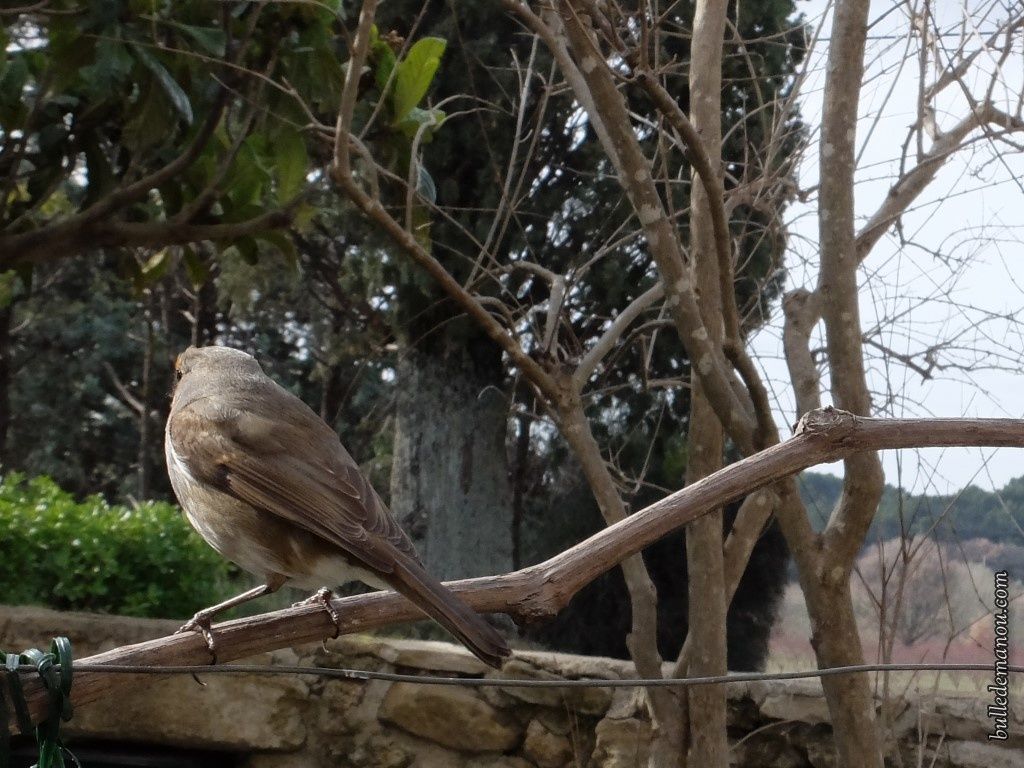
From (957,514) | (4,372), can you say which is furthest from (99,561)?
(4,372)

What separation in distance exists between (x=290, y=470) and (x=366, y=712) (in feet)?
9.23

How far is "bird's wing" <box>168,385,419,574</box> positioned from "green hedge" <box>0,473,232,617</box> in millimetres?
3002

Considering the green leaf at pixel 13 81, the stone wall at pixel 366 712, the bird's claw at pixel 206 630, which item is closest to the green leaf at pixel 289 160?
the green leaf at pixel 13 81

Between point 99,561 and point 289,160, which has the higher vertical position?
point 289,160

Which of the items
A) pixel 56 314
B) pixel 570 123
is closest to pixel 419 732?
pixel 570 123

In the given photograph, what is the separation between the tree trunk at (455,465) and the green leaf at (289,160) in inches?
106

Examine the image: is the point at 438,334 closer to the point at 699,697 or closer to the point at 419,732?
the point at 419,732

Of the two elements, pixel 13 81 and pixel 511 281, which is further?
pixel 511 281

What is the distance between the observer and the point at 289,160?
16.6ft

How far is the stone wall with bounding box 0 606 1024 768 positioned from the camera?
4.80m

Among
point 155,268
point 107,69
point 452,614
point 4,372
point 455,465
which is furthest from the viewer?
point 4,372

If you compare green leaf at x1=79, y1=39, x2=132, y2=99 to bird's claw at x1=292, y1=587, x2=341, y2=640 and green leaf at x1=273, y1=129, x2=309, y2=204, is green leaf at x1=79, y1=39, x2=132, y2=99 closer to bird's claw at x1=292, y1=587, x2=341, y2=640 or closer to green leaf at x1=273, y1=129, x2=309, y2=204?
green leaf at x1=273, y1=129, x2=309, y2=204

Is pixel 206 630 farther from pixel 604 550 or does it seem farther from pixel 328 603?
pixel 604 550

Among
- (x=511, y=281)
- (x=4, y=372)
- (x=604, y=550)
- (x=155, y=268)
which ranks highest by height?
(x=4, y=372)
